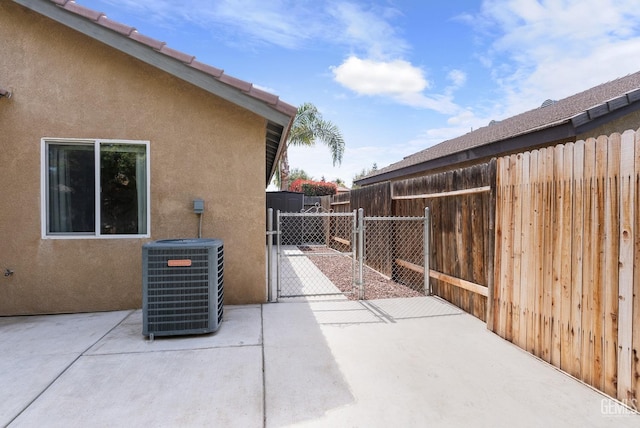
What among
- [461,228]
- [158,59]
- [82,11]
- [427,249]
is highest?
[82,11]

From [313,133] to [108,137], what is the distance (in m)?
16.8

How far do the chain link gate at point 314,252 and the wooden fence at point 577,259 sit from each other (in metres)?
2.75

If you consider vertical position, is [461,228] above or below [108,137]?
below

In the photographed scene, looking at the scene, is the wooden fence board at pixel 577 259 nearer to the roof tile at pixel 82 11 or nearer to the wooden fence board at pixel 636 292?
the wooden fence board at pixel 636 292

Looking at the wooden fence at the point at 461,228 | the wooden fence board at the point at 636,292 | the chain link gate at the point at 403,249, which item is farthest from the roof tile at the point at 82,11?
the wooden fence board at the point at 636,292

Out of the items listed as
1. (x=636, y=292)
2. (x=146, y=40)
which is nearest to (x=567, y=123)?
(x=636, y=292)

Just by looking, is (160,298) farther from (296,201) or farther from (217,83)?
(296,201)

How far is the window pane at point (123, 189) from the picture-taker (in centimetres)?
484

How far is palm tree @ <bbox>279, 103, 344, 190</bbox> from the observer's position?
20375 mm

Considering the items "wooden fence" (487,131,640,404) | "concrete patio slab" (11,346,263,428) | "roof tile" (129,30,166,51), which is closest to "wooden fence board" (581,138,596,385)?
"wooden fence" (487,131,640,404)

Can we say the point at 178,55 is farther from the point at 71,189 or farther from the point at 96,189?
the point at 71,189

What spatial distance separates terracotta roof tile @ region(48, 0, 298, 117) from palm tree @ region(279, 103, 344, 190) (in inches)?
622

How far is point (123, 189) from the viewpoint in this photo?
4906 millimetres

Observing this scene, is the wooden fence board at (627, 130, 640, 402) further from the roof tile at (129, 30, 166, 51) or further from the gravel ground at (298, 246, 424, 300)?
the roof tile at (129, 30, 166, 51)
